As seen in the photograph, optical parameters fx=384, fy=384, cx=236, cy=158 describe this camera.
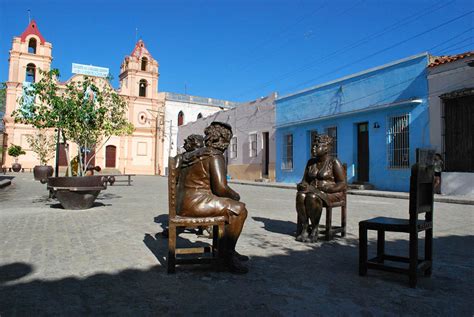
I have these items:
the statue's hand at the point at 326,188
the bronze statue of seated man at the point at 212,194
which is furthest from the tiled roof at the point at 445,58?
the bronze statue of seated man at the point at 212,194

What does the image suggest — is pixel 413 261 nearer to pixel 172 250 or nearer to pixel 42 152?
pixel 172 250

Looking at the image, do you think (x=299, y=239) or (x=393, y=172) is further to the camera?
(x=393, y=172)

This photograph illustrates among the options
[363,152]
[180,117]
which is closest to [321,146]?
[363,152]

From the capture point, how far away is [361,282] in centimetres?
316

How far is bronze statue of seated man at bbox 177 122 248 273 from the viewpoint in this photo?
3.40m

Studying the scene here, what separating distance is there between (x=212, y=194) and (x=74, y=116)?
6.15 m

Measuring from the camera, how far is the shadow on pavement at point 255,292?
2.55 meters

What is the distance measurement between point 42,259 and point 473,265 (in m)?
4.20

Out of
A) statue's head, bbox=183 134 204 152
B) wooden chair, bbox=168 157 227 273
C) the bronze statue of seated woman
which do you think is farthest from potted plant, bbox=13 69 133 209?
wooden chair, bbox=168 157 227 273

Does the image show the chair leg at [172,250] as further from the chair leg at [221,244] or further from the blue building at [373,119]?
the blue building at [373,119]

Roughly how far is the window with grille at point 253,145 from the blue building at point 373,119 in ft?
13.7

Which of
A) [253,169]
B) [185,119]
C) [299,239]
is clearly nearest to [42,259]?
[299,239]

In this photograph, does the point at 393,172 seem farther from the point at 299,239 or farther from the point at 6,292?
the point at 6,292

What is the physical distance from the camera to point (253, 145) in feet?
78.3
